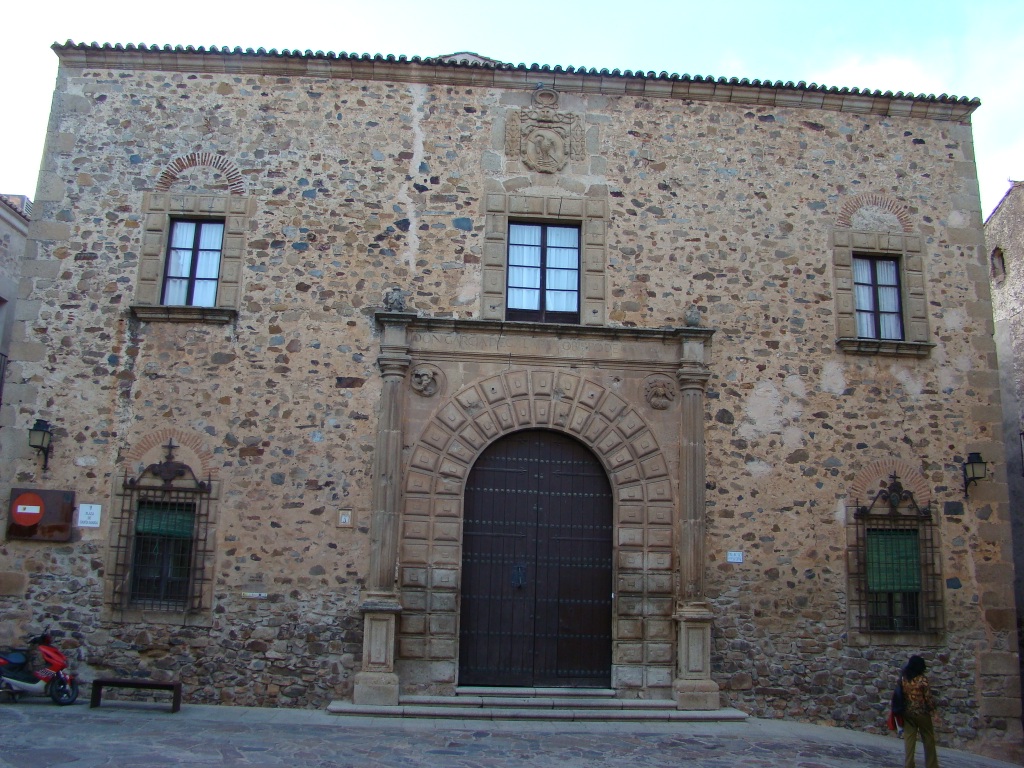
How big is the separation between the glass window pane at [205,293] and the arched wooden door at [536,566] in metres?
3.75

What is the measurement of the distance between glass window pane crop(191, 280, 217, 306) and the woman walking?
8340 millimetres

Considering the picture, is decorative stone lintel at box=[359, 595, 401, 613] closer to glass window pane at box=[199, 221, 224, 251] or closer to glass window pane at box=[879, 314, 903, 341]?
glass window pane at box=[199, 221, 224, 251]

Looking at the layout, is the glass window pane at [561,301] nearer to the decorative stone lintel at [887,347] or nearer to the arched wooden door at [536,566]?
the arched wooden door at [536,566]

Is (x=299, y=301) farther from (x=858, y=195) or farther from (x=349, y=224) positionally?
(x=858, y=195)

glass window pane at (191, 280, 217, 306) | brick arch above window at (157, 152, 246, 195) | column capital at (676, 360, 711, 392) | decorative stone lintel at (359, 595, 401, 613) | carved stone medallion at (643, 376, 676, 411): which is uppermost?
brick arch above window at (157, 152, 246, 195)

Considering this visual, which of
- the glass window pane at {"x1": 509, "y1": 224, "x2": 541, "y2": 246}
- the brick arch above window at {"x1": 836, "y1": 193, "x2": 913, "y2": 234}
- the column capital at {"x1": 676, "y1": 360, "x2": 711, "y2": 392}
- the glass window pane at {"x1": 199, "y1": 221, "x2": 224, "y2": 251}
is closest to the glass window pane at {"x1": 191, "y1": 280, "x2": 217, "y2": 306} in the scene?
the glass window pane at {"x1": 199, "y1": 221, "x2": 224, "y2": 251}

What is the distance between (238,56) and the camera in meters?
10.3

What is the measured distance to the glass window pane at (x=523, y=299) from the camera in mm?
10203

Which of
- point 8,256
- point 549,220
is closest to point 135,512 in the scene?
point 549,220

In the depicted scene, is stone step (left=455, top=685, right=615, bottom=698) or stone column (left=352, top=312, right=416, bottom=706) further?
stone step (left=455, top=685, right=615, bottom=698)

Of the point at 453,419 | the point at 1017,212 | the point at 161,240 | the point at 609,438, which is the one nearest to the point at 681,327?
the point at 609,438

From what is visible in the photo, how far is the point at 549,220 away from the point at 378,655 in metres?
5.46

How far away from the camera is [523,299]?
1023 cm

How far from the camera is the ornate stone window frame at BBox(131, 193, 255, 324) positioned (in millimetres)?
9781
